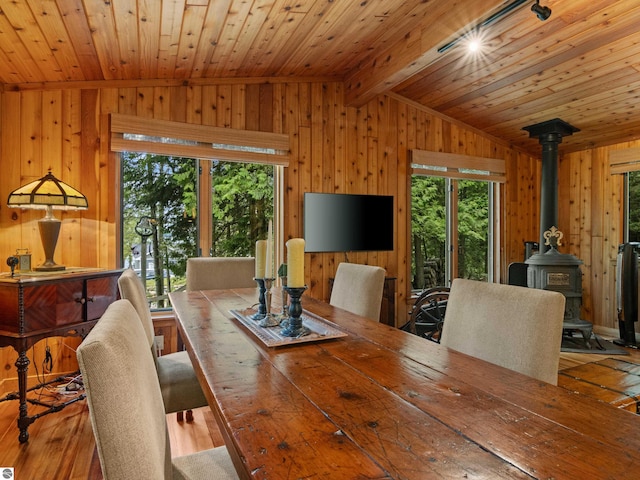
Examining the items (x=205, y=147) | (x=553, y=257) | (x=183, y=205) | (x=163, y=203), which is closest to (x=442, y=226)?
(x=553, y=257)

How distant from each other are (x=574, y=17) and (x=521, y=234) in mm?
3163

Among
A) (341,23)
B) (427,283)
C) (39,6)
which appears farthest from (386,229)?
(39,6)

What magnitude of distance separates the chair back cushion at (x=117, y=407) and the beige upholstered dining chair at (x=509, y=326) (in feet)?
3.68

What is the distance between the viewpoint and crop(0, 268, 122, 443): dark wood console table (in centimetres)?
226

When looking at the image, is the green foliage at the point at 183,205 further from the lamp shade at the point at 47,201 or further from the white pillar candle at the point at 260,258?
the white pillar candle at the point at 260,258

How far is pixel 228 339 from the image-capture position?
1513 millimetres

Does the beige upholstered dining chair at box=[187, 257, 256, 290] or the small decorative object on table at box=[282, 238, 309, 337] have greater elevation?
the small decorative object on table at box=[282, 238, 309, 337]

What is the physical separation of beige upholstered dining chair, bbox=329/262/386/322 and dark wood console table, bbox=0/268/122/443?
1623 mm

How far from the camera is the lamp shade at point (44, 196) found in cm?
260

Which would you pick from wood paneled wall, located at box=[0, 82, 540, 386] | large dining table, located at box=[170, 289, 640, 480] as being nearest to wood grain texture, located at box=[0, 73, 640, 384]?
wood paneled wall, located at box=[0, 82, 540, 386]

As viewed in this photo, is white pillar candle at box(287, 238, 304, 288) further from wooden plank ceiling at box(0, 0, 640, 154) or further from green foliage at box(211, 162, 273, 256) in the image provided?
green foliage at box(211, 162, 273, 256)

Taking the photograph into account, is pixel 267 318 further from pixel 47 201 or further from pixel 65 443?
pixel 47 201

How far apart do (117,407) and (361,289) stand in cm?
168

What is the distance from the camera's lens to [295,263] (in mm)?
1450
